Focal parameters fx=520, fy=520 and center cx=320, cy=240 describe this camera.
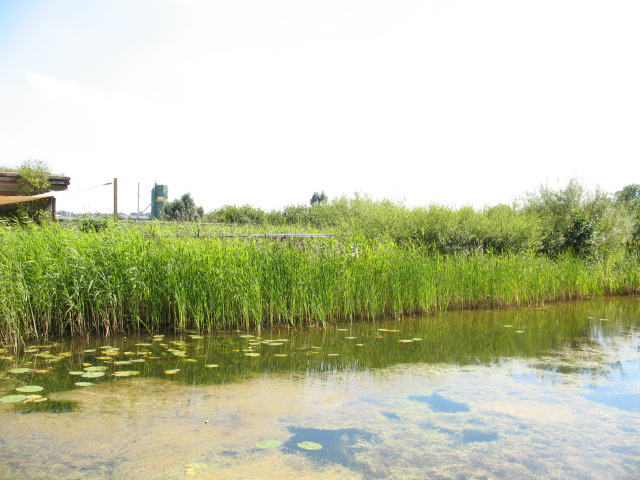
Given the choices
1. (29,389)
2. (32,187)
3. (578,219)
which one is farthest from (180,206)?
(29,389)

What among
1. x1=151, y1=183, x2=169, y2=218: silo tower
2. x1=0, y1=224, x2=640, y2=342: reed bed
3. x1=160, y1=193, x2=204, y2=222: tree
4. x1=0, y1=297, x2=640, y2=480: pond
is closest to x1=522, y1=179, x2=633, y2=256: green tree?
x1=0, y1=224, x2=640, y2=342: reed bed

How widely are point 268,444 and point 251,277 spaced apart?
158 inches

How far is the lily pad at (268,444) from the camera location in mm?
3344

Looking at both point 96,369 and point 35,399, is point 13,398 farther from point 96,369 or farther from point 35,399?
point 96,369

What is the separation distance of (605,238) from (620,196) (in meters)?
2.58

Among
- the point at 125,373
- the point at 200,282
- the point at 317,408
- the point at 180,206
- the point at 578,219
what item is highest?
the point at 180,206

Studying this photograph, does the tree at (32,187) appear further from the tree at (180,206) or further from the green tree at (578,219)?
the green tree at (578,219)

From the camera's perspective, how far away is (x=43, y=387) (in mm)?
4477

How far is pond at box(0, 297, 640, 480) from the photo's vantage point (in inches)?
124

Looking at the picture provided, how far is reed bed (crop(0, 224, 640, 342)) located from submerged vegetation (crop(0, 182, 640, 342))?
18 millimetres

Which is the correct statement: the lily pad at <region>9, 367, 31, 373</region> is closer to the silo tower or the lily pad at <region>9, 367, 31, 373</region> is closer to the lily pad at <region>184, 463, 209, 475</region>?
the lily pad at <region>184, 463, 209, 475</region>

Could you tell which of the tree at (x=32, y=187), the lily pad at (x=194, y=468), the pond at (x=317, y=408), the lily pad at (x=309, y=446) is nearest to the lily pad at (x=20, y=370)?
the pond at (x=317, y=408)

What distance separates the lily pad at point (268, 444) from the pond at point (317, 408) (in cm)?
1

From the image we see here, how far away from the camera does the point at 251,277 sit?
7.25 meters
